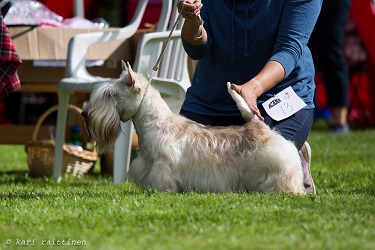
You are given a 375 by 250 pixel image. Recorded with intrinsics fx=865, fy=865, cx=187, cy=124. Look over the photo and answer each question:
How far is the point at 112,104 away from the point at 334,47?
6.06 meters

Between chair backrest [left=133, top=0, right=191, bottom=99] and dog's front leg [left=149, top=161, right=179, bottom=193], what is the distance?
4.04 feet

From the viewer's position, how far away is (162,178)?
4543 mm

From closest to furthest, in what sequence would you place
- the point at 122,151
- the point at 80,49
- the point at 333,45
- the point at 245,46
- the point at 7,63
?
the point at 245,46 < the point at 7,63 < the point at 122,151 < the point at 80,49 < the point at 333,45

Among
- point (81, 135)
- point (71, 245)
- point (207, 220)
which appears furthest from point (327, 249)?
point (81, 135)

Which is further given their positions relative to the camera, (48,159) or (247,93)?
(48,159)

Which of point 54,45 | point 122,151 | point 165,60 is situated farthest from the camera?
point 165,60

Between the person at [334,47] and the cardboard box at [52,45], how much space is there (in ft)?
13.4

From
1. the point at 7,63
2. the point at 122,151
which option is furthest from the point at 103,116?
the point at 122,151

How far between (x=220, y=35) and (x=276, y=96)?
20.1 inches

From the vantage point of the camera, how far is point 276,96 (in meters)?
4.95

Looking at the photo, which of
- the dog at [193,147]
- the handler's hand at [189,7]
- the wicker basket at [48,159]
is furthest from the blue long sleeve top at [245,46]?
the wicker basket at [48,159]

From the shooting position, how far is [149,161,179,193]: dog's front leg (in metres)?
4.54

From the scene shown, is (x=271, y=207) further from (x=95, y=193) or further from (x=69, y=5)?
(x=69, y=5)

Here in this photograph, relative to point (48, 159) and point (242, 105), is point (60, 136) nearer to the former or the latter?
point (48, 159)
